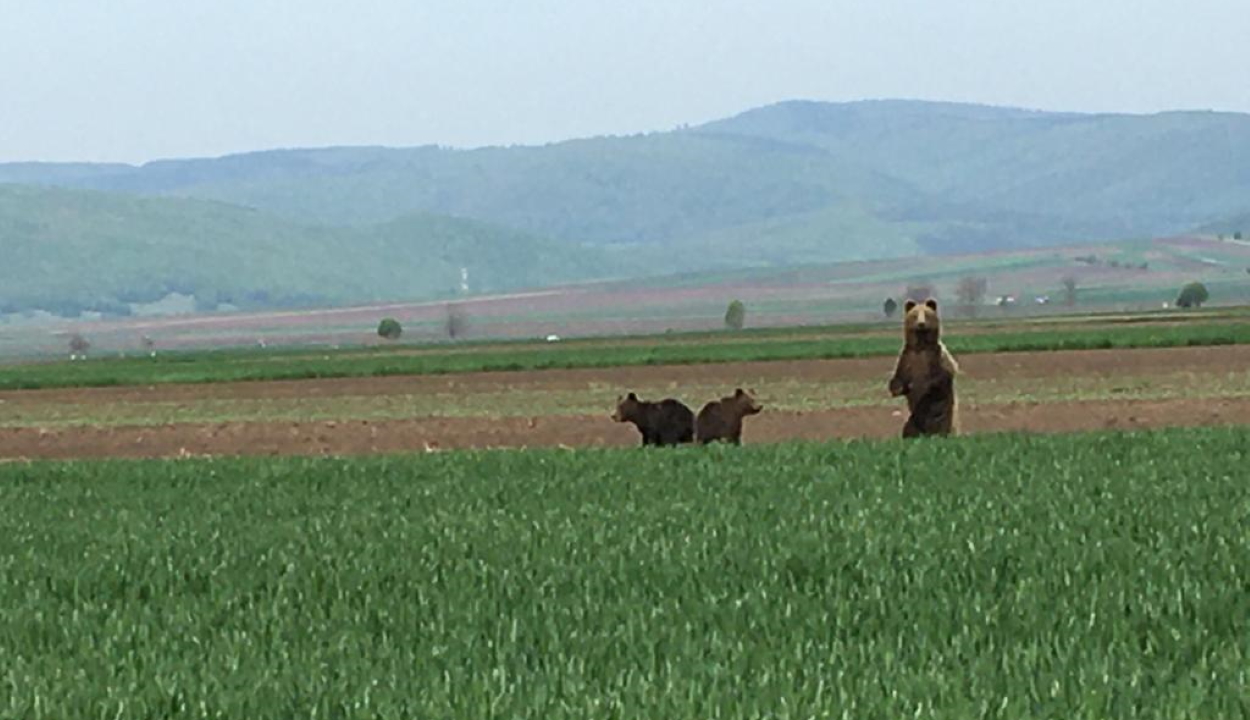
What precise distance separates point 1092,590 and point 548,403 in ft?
109

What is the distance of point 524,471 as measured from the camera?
68.6 ft

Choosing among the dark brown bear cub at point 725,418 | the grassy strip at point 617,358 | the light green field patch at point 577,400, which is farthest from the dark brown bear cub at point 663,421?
the grassy strip at point 617,358

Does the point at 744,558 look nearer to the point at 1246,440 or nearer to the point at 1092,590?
the point at 1092,590

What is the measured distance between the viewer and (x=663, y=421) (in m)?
25.9

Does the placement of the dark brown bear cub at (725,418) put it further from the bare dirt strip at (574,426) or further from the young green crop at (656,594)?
the young green crop at (656,594)

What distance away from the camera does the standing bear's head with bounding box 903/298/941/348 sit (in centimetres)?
2220

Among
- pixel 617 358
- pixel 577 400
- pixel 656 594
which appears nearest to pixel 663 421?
pixel 656 594

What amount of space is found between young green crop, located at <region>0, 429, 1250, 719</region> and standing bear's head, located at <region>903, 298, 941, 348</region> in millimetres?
2734

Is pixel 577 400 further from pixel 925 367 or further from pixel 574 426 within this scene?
pixel 925 367

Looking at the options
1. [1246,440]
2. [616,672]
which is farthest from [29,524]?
[1246,440]

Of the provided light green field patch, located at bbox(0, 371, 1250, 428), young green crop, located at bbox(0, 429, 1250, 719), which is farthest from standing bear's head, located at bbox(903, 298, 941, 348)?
light green field patch, located at bbox(0, 371, 1250, 428)

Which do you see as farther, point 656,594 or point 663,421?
point 663,421

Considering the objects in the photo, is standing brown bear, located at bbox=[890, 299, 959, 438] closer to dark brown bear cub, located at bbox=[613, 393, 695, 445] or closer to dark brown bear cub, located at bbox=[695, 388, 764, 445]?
dark brown bear cub, located at bbox=[695, 388, 764, 445]

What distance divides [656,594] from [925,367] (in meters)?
11.5
